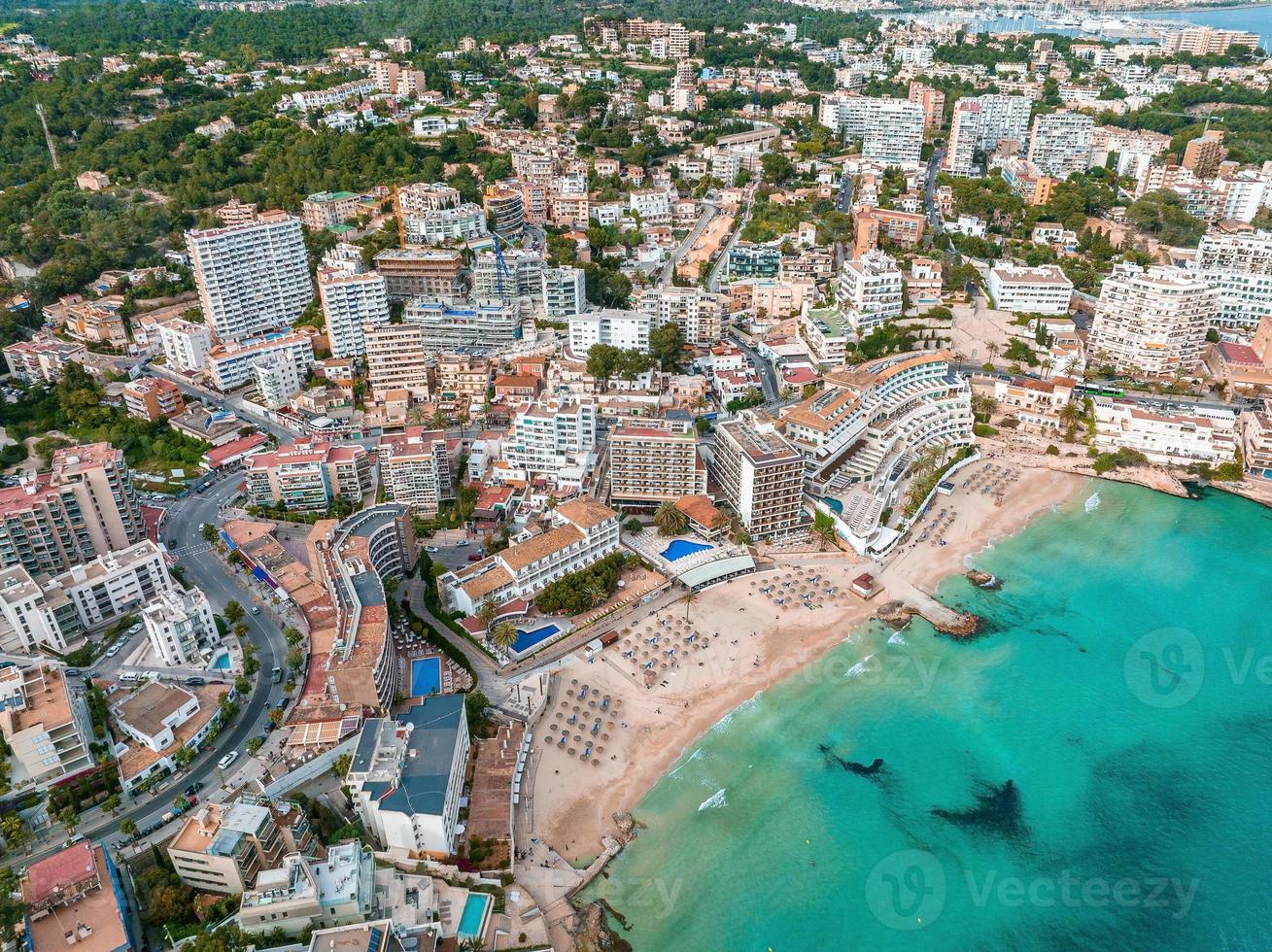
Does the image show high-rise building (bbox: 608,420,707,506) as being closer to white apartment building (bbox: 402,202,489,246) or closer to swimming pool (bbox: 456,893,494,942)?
swimming pool (bbox: 456,893,494,942)

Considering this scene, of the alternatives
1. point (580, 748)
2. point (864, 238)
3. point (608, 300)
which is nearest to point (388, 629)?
point (580, 748)

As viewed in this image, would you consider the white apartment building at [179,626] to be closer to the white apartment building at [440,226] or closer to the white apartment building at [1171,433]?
the white apartment building at [440,226]

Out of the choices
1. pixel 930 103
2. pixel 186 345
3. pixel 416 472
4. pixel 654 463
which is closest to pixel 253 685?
pixel 416 472

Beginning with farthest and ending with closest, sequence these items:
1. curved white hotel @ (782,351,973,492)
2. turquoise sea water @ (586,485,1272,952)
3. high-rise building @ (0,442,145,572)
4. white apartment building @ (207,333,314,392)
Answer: white apartment building @ (207,333,314,392) < curved white hotel @ (782,351,973,492) < high-rise building @ (0,442,145,572) < turquoise sea water @ (586,485,1272,952)

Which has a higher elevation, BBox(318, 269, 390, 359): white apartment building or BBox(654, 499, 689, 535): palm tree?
BBox(318, 269, 390, 359): white apartment building

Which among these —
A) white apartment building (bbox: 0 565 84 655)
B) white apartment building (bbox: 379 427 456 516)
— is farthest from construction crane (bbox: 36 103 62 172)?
white apartment building (bbox: 0 565 84 655)

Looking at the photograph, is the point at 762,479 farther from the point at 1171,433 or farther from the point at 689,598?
the point at 1171,433

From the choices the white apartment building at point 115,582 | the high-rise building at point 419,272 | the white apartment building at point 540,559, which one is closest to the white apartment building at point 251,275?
the high-rise building at point 419,272
